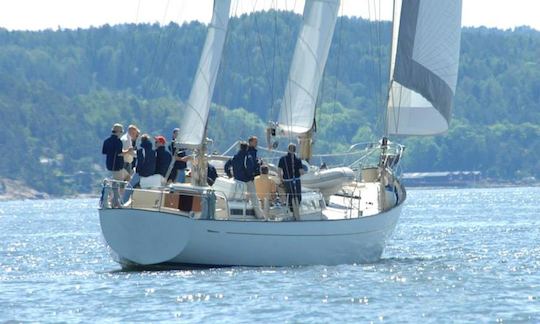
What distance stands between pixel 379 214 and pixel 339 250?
1396 millimetres

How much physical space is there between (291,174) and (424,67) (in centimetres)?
504

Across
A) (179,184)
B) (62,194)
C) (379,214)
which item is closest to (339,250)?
(379,214)

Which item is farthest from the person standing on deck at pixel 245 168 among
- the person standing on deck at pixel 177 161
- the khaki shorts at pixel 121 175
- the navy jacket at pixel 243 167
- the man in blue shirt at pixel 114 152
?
the khaki shorts at pixel 121 175

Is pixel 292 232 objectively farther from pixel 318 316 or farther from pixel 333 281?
pixel 318 316

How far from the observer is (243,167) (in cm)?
2855

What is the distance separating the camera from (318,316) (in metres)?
22.5

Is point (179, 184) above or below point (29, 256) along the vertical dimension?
above

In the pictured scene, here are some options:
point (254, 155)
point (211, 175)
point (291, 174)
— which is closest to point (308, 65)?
point (211, 175)

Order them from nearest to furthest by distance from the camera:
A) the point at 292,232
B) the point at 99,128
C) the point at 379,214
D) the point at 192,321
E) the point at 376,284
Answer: the point at 192,321 → the point at 376,284 → the point at 292,232 → the point at 379,214 → the point at 99,128

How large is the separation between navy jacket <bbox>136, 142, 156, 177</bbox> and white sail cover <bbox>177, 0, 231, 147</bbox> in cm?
61

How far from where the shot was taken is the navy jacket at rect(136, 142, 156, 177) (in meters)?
28.4

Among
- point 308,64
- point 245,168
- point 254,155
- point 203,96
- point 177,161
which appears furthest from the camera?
point 308,64

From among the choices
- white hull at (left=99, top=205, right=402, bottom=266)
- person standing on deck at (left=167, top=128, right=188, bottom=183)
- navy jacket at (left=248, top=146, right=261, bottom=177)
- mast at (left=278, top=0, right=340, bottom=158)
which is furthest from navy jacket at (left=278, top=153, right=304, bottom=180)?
mast at (left=278, top=0, right=340, bottom=158)

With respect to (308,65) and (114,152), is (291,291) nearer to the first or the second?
(114,152)
